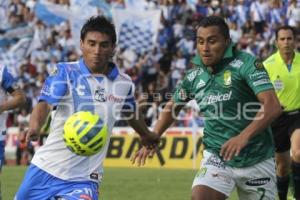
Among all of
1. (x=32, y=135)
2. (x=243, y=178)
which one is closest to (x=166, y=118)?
(x=243, y=178)

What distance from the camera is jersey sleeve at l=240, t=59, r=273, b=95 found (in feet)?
23.7

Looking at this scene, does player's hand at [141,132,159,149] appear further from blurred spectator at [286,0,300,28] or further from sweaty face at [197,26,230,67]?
blurred spectator at [286,0,300,28]

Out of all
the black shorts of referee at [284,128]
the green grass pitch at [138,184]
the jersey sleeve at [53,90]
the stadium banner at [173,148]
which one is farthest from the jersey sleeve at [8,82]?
the stadium banner at [173,148]

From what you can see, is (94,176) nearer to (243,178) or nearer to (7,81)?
(243,178)

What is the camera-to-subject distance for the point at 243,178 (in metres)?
7.65

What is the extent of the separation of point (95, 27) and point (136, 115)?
3.23ft

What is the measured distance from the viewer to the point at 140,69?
1037 inches

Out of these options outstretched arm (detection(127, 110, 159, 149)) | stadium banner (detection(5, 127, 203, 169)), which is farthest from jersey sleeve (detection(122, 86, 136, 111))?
stadium banner (detection(5, 127, 203, 169))

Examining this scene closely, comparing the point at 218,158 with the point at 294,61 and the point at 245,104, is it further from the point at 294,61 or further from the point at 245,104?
the point at 294,61

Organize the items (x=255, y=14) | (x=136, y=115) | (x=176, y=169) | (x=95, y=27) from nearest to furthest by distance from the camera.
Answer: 1. (x=95, y=27)
2. (x=136, y=115)
3. (x=176, y=169)
4. (x=255, y=14)

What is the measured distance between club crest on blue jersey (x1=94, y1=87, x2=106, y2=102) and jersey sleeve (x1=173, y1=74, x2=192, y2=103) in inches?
46.7

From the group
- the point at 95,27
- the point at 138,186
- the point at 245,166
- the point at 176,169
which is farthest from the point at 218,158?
the point at 176,169

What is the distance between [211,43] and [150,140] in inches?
44.5

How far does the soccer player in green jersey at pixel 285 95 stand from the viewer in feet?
40.7
